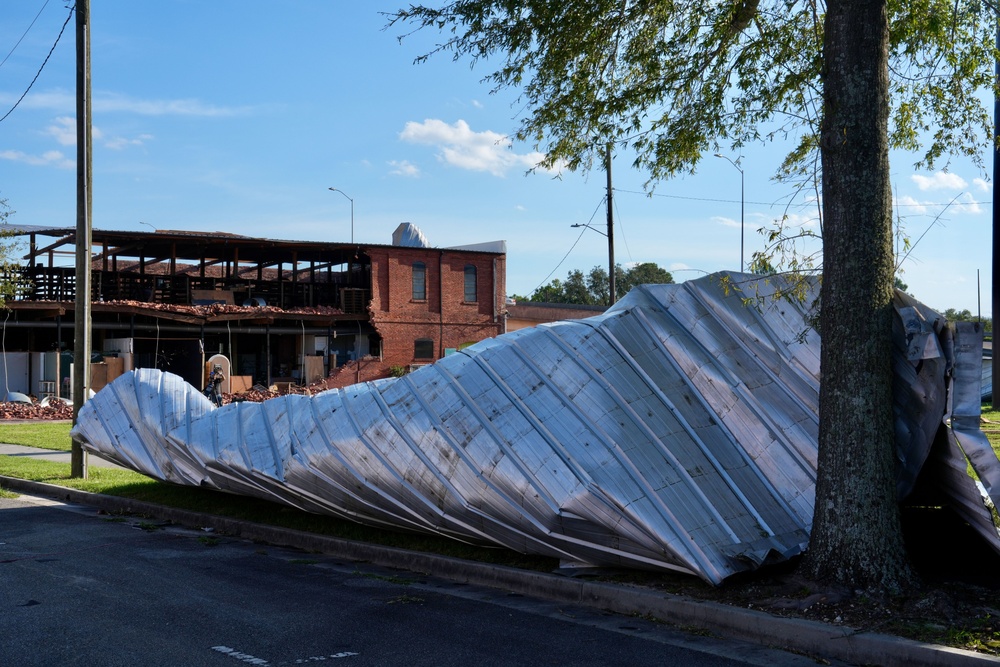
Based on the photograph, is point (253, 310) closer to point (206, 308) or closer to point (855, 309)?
point (206, 308)

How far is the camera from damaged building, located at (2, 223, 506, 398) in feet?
118

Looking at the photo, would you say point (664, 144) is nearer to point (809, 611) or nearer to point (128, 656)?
point (809, 611)

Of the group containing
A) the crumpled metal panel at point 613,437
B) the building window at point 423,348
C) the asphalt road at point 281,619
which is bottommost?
the asphalt road at point 281,619

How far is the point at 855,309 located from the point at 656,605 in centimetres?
266

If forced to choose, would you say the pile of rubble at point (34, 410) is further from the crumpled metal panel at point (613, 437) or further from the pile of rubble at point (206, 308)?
the crumpled metal panel at point (613, 437)

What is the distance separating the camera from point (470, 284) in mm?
Result: 46438

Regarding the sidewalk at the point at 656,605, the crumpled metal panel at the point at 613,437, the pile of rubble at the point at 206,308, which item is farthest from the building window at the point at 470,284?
the crumpled metal panel at the point at 613,437

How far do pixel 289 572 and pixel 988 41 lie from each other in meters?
8.10

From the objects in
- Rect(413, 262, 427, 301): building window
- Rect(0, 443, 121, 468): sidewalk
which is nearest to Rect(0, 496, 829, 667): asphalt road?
Rect(0, 443, 121, 468): sidewalk

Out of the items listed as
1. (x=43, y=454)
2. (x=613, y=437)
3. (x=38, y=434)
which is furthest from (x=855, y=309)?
(x=38, y=434)

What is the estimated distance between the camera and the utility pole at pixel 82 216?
49.0ft

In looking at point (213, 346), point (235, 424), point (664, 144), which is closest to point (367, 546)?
point (235, 424)

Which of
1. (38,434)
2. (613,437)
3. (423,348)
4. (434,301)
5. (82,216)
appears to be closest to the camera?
(613,437)

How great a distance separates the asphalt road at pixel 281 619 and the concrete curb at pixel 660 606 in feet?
0.46
